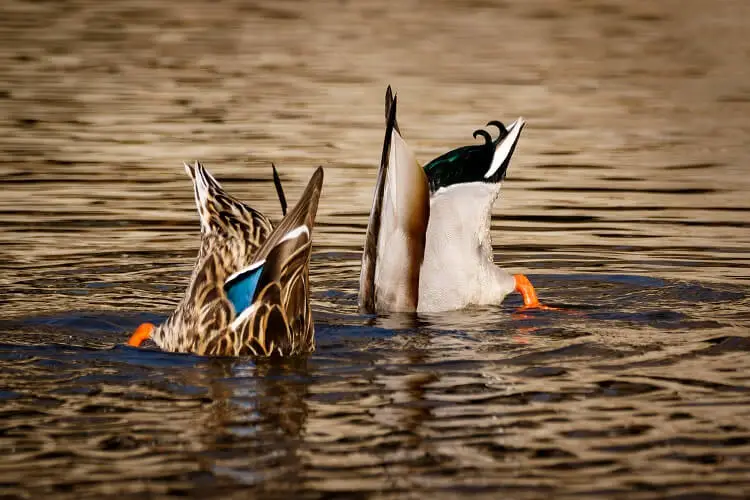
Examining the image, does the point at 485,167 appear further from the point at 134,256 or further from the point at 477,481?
the point at 477,481

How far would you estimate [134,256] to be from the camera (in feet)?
35.5

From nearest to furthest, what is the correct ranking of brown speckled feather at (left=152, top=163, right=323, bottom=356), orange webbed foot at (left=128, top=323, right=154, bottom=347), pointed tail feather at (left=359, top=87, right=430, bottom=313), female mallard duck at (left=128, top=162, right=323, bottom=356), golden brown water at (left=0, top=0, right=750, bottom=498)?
golden brown water at (left=0, top=0, right=750, bottom=498), female mallard duck at (left=128, top=162, right=323, bottom=356), brown speckled feather at (left=152, top=163, right=323, bottom=356), orange webbed foot at (left=128, top=323, right=154, bottom=347), pointed tail feather at (left=359, top=87, right=430, bottom=313)

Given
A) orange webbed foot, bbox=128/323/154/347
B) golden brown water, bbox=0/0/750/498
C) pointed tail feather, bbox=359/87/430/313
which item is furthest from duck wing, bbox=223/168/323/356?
pointed tail feather, bbox=359/87/430/313

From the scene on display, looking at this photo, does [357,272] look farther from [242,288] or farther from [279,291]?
[279,291]

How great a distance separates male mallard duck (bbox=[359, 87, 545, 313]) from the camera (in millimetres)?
8742

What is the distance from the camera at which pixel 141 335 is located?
7973 millimetres

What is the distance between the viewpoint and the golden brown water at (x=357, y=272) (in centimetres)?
596

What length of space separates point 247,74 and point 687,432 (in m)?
15.7

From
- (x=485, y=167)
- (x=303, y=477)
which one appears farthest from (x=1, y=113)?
(x=303, y=477)

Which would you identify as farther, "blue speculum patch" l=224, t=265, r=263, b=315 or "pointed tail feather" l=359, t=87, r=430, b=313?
"pointed tail feather" l=359, t=87, r=430, b=313

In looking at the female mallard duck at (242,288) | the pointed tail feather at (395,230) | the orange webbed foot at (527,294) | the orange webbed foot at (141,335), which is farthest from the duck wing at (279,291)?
the orange webbed foot at (527,294)

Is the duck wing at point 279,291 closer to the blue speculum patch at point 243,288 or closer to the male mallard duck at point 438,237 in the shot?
the blue speculum patch at point 243,288

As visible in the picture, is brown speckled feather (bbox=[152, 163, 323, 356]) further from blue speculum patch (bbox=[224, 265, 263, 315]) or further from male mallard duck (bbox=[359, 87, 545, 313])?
male mallard duck (bbox=[359, 87, 545, 313])

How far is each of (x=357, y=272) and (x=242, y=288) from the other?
292cm
